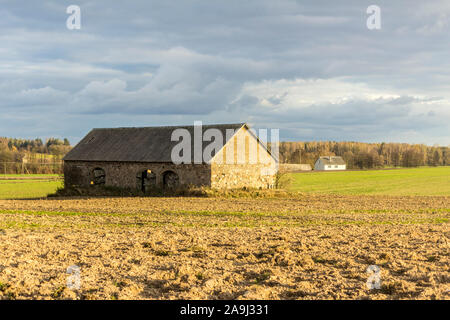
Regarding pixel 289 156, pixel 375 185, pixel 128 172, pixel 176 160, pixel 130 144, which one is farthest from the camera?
pixel 289 156

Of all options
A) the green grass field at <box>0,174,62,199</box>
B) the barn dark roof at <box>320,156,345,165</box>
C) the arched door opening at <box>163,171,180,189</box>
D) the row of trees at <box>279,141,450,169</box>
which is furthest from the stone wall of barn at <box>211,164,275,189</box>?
the barn dark roof at <box>320,156,345,165</box>

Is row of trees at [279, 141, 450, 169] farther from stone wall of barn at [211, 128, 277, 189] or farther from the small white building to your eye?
→ stone wall of barn at [211, 128, 277, 189]

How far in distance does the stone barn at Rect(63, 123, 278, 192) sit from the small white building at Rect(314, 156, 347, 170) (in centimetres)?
8368

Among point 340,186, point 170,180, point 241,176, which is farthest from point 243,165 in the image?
point 340,186

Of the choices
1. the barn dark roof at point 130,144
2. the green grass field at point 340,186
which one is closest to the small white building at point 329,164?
the green grass field at point 340,186

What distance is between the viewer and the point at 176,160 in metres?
31.3

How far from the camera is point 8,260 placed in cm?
1077

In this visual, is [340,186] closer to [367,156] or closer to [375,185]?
[375,185]

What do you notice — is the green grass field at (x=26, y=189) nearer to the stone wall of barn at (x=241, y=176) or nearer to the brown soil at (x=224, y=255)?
the stone wall of barn at (x=241, y=176)

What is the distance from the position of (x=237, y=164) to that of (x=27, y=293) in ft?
80.6

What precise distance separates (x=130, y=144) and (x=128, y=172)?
2965mm

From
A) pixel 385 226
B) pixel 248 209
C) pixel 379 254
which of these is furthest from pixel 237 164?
pixel 379 254

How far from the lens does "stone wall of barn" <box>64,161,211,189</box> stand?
3103cm
